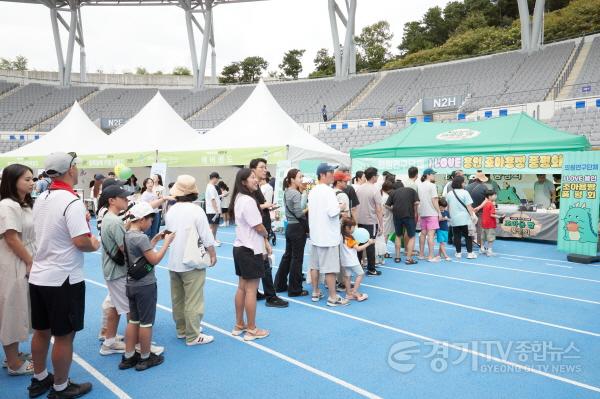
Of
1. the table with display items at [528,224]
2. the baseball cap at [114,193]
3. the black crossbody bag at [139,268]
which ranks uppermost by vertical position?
the baseball cap at [114,193]

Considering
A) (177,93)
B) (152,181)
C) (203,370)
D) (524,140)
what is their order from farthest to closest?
1. (177,93)
2. (524,140)
3. (152,181)
4. (203,370)

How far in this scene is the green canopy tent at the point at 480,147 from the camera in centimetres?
909

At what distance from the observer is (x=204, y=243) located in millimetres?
3820

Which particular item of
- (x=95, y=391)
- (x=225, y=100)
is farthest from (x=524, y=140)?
(x=225, y=100)

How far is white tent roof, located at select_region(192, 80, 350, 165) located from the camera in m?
11.4

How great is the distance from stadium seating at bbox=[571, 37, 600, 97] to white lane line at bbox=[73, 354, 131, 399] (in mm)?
22046

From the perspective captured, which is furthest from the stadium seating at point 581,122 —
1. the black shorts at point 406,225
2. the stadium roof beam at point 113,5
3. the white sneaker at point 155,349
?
the stadium roof beam at point 113,5

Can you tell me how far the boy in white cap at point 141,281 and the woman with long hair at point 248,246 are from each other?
0.83m

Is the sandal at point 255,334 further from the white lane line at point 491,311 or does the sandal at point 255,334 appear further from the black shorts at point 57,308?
the white lane line at point 491,311

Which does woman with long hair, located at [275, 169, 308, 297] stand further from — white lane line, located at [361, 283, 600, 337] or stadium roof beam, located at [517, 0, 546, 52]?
stadium roof beam, located at [517, 0, 546, 52]

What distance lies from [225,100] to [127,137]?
65.8 feet

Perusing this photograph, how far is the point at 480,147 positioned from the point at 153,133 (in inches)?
422

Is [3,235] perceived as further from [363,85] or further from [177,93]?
[177,93]

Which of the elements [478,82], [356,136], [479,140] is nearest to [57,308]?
[479,140]
